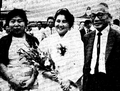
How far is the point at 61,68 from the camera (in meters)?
0.93

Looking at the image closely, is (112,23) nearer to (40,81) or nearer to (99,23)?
(99,23)

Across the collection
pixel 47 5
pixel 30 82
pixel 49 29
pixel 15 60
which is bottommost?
pixel 30 82

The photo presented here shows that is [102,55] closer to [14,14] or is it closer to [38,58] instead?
[38,58]

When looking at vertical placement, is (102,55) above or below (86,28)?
below

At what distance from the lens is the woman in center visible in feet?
3.01

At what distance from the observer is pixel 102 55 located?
880mm

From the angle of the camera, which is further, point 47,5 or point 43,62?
point 47,5

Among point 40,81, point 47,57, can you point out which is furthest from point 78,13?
point 40,81

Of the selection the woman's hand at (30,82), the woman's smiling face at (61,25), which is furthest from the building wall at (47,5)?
the woman's hand at (30,82)

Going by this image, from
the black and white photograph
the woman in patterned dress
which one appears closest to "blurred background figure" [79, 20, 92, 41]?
the black and white photograph

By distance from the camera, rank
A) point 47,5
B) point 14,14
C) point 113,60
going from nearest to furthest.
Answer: point 113,60 → point 14,14 → point 47,5

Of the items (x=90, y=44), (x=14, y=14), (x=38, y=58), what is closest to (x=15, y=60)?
(x=38, y=58)

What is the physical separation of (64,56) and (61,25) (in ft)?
0.50

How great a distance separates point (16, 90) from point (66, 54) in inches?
11.6
